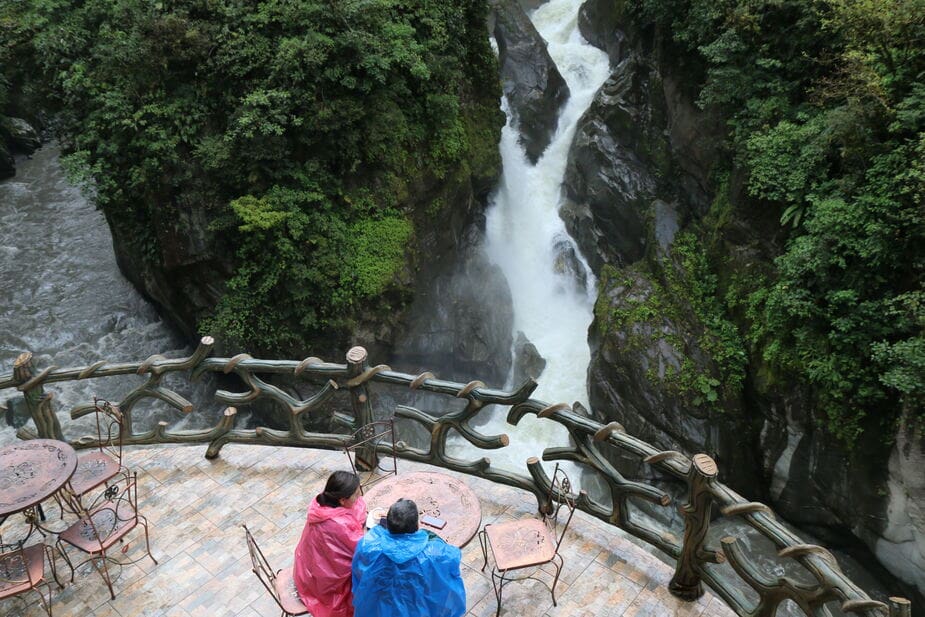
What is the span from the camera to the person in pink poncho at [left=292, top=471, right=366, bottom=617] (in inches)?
133

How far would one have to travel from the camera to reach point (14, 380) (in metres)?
5.21

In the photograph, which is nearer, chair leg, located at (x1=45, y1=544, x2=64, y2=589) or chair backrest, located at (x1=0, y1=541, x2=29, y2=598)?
chair backrest, located at (x1=0, y1=541, x2=29, y2=598)

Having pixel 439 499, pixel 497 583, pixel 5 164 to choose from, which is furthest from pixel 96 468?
pixel 5 164

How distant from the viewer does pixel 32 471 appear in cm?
448

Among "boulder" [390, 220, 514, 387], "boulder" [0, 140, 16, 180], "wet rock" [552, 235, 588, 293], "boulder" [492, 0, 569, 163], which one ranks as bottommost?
"boulder" [390, 220, 514, 387]

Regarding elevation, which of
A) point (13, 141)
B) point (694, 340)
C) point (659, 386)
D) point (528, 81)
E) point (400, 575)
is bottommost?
point (659, 386)

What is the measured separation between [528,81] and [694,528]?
16991mm

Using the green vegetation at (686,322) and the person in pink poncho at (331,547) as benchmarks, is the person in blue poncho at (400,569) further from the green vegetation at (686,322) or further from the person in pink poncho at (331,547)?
the green vegetation at (686,322)

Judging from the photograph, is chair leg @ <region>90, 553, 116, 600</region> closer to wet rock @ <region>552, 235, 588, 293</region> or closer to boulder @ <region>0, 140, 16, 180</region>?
wet rock @ <region>552, 235, 588, 293</region>

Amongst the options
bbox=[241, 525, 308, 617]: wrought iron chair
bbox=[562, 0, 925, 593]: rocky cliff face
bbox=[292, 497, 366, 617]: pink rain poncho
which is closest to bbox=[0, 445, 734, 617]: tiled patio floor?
bbox=[241, 525, 308, 617]: wrought iron chair

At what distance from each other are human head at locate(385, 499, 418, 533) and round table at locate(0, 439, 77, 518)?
9.20 ft

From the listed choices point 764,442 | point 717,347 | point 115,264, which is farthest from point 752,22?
point 115,264

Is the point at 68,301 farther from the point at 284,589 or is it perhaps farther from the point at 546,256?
the point at 284,589

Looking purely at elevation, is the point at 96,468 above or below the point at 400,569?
below
